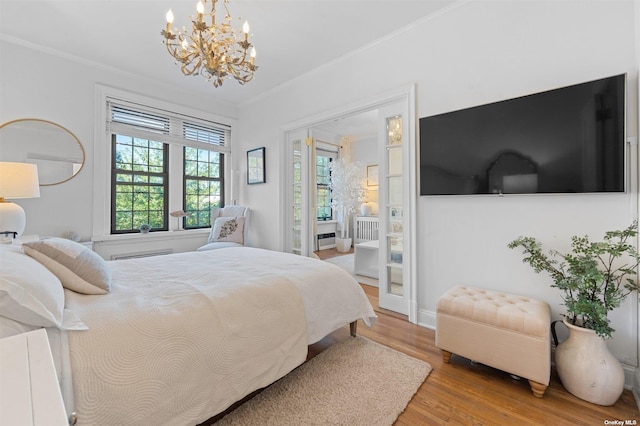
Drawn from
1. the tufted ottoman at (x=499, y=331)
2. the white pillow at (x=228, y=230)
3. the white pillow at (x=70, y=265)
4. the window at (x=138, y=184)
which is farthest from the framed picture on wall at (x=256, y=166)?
the tufted ottoman at (x=499, y=331)

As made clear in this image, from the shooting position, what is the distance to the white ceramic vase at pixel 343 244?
6.46m

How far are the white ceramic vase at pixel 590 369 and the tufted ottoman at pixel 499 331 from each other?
0.58 ft

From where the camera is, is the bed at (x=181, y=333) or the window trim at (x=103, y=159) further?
the window trim at (x=103, y=159)

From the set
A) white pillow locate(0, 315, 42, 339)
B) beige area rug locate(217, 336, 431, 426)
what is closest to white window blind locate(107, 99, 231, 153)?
white pillow locate(0, 315, 42, 339)

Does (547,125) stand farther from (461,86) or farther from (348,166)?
(348,166)

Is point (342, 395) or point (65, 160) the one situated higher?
point (65, 160)

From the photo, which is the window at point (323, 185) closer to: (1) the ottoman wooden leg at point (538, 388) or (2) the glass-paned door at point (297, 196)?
(2) the glass-paned door at point (297, 196)

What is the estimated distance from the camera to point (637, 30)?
171 cm

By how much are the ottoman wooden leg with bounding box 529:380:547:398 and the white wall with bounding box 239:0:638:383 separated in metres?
0.61

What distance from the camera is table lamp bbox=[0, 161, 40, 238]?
88.4 inches

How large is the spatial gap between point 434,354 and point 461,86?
7.46ft

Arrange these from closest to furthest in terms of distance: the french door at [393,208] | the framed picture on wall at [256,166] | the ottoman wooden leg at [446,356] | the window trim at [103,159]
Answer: the ottoman wooden leg at [446,356] < the french door at [393,208] < the window trim at [103,159] < the framed picture on wall at [256,166]

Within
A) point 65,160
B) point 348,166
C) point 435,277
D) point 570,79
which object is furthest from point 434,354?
point 348,166

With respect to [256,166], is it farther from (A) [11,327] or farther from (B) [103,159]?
(A) [11,327]
